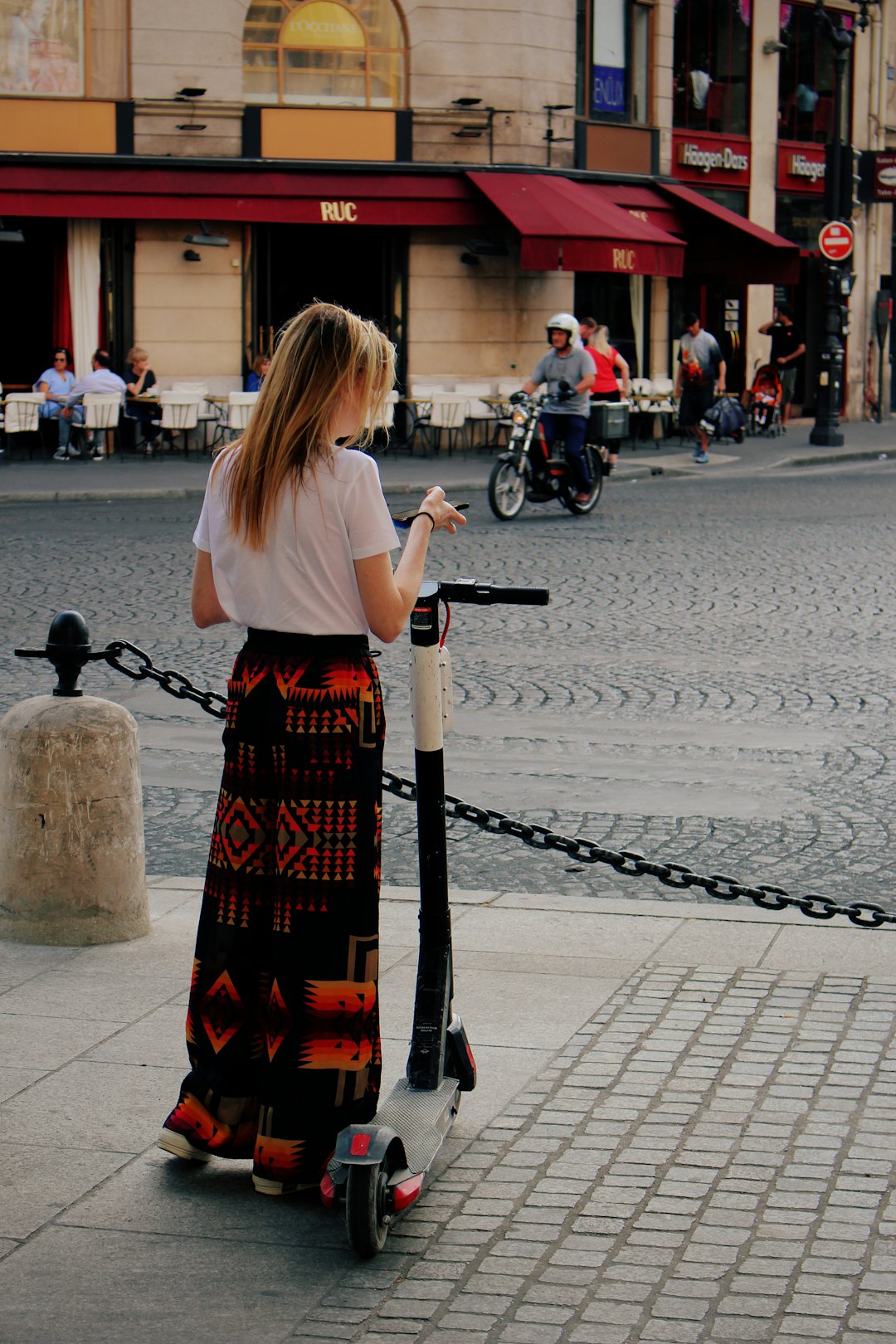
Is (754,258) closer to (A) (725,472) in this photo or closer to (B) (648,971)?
(A) (725,472)

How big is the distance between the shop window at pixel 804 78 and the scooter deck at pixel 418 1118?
31.4 meters

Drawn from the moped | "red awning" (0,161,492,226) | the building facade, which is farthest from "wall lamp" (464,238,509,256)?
the moped

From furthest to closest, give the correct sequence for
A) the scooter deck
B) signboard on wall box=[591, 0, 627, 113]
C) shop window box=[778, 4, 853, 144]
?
1. shop window box=[778, 4, 853, 144]
2. signboard on wall box=[591, 0, 627, 113]
3. the scooter deck

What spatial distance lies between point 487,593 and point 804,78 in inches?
1260

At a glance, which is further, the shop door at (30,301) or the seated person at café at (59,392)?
the shop door at (30,301)

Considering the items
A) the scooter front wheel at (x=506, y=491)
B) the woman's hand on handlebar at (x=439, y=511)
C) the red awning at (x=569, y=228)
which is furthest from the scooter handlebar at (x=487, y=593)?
the red awning at (x=569, y=228)

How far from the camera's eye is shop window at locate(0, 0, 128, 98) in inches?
953

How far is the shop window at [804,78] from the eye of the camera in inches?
1292

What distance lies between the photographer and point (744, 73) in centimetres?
3178

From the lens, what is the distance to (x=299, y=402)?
A: 3518 millimetres

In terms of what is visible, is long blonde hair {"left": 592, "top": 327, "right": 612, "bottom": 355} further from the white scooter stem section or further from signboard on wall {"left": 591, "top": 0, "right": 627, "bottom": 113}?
the white scooter stem section

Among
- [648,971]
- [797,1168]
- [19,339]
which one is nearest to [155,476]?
[19,339]

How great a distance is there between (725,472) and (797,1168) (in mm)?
19668

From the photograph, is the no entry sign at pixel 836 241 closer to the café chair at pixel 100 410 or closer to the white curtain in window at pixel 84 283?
the white curtain in window at pixel 84 283
